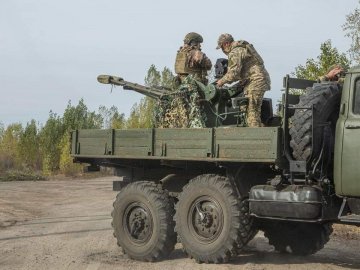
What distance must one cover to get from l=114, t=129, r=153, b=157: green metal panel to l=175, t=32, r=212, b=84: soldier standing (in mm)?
1771

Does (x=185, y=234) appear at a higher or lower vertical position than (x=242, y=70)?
lower

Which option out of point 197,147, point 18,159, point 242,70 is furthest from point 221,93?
point 18,159

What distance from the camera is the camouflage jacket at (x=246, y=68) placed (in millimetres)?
8719

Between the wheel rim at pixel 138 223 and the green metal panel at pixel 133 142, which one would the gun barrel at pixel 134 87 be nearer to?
the green metal panel at pixel 133 142

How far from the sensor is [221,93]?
30.2 ft

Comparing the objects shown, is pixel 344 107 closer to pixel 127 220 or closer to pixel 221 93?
pixel 221 93

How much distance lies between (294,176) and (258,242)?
3.53 meters

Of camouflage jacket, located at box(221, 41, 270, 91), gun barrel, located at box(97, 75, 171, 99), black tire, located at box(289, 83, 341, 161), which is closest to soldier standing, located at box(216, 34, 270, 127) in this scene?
camouflage jacket, located at box(221, 41, 270, 91)

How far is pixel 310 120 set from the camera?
6.81 m

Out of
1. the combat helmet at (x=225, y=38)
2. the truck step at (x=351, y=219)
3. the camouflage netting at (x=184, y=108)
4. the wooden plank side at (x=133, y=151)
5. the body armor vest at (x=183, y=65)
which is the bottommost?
the truck step at (x=351, y=219)

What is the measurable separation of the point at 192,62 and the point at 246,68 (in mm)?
1339

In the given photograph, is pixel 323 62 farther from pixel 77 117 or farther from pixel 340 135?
pixel 77 117

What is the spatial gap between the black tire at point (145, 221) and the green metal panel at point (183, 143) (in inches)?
28.2

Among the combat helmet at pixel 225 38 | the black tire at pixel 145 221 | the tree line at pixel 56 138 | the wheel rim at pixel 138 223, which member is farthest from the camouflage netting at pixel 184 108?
the tree line at pixel 56 138
